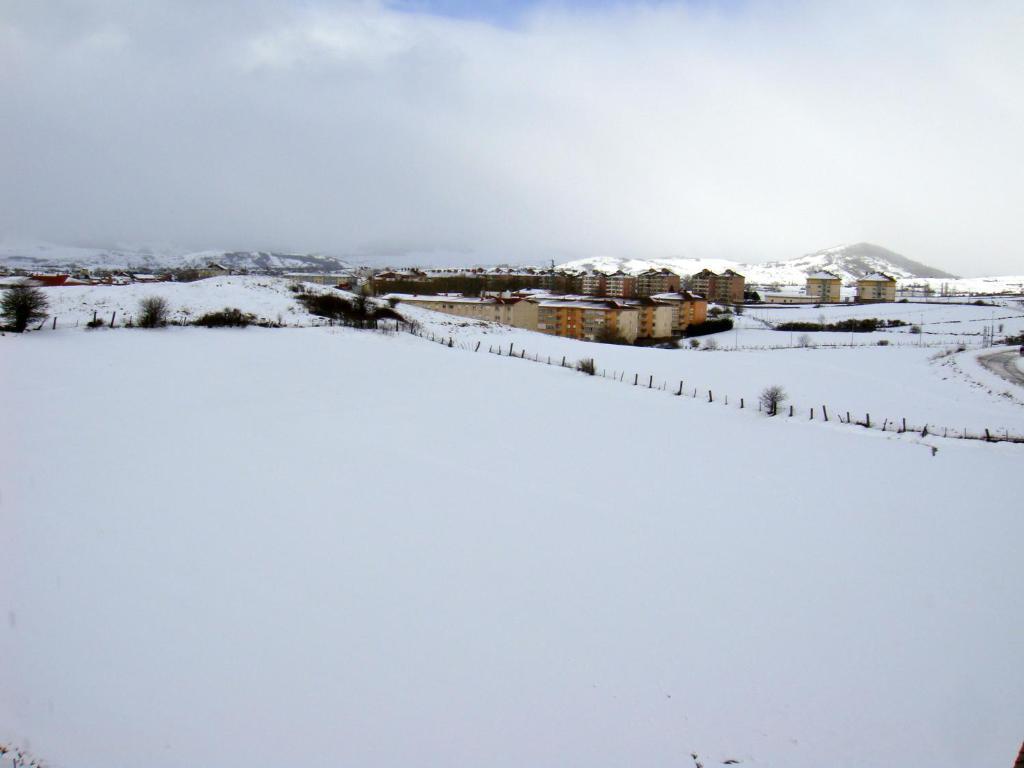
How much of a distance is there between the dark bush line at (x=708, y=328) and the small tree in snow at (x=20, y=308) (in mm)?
46389

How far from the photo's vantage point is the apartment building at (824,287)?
94125 mm

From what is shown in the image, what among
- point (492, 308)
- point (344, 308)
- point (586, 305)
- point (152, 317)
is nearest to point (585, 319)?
point (586, 305)

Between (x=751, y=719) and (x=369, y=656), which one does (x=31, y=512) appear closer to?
(x=369, y=656)

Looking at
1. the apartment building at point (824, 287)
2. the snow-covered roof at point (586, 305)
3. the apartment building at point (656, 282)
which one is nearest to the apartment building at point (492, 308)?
the snow-covered roof at point (586, 305)

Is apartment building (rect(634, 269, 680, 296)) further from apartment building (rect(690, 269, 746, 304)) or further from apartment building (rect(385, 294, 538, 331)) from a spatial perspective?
apartment building (rect(385, 294, 538, 331))

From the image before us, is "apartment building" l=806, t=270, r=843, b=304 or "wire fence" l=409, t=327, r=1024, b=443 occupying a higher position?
"apartment building" l=806, t=270, r=843, b=304

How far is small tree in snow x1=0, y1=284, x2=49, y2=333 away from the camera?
16.4 metres

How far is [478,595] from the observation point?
6.33 m

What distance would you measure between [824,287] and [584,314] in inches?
2467

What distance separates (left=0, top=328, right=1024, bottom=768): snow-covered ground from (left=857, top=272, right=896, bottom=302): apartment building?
94.1 m

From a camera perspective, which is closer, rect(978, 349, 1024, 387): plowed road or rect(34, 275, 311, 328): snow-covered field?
rect(34, 275, 311, 328): snow-covered field

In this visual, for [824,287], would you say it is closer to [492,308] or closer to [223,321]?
[492,308]

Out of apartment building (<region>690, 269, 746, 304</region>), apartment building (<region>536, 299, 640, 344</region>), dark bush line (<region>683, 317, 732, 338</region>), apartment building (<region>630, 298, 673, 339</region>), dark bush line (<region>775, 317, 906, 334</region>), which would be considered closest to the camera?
apartment building (<region>536, 299, 640, 344</region>)

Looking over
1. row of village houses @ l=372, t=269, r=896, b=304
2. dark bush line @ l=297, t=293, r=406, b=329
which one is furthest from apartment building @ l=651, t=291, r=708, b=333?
dark bush line @ l=297, t=293, r=406, b=329
